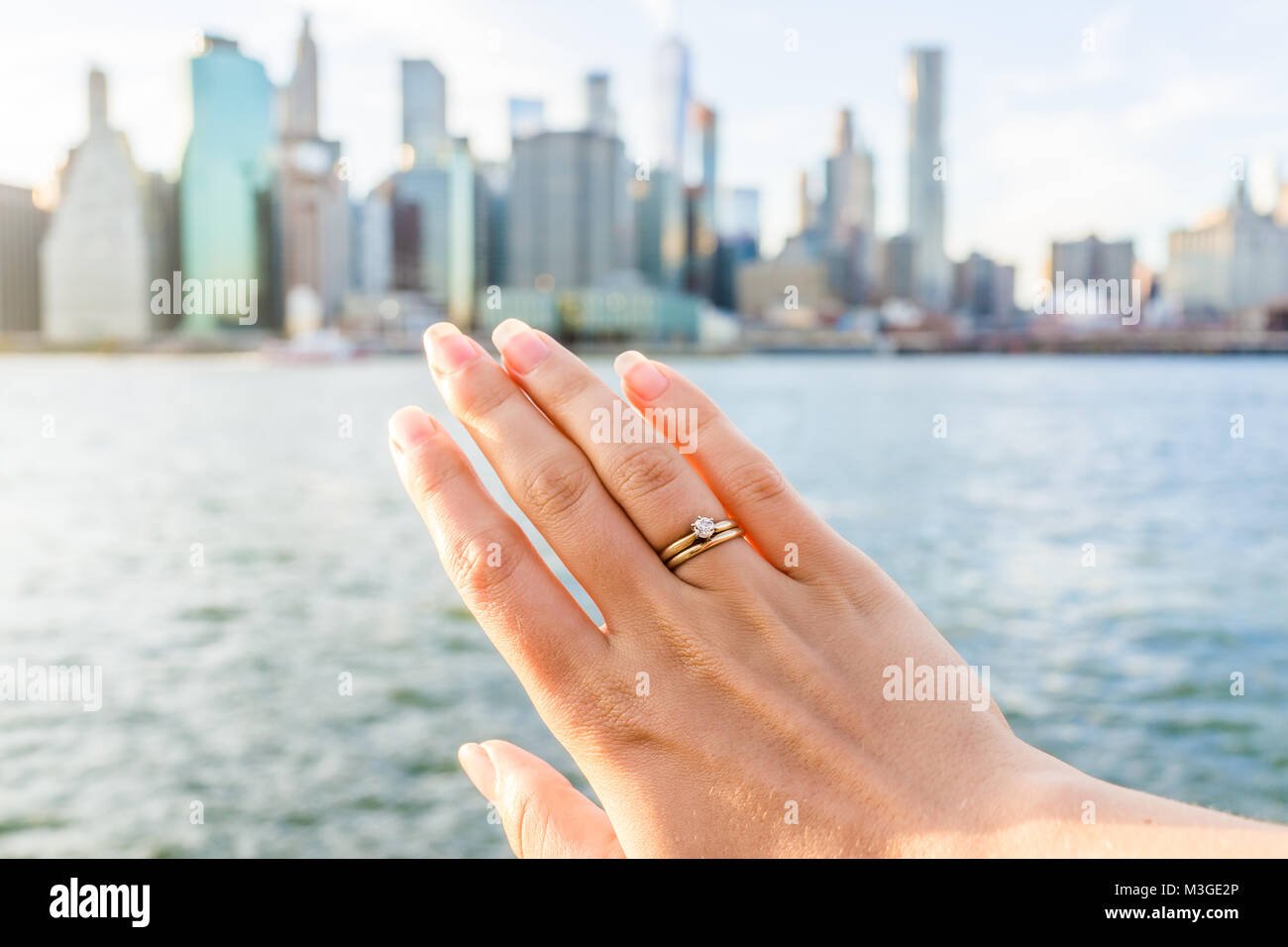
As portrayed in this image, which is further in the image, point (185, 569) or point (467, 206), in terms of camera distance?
point (467, 206)

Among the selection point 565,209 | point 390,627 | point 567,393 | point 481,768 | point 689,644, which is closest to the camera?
point 689,644

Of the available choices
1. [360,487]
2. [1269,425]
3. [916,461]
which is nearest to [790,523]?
[360,487]

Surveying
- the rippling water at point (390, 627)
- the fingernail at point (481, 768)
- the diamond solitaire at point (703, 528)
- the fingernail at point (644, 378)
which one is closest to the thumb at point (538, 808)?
the fingernail at point (481, 768)

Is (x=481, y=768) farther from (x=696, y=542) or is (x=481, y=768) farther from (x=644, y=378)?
(x=644, y=378)

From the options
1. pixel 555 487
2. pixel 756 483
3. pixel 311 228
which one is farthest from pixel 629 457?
pixel 311 228

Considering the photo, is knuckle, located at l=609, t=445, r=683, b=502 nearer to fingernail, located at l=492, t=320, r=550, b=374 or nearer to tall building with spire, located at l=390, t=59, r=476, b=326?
fingernail, located at l=492, t=320, r=550, b=374
